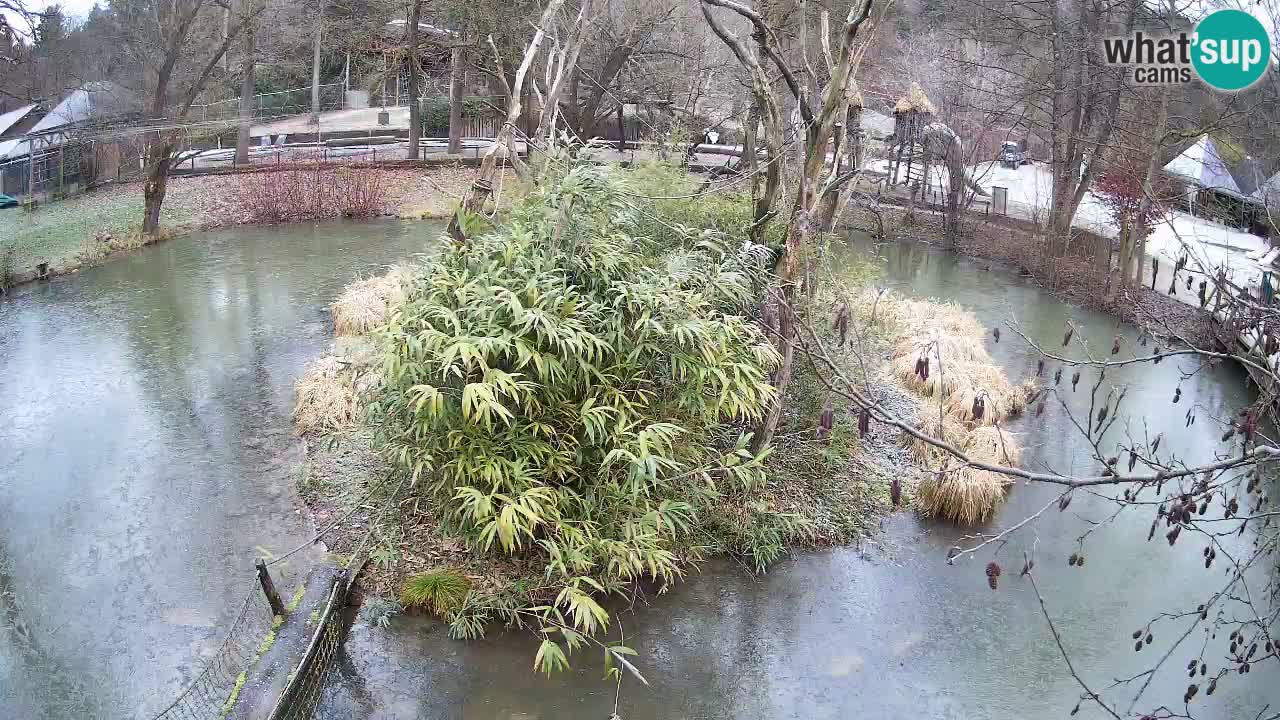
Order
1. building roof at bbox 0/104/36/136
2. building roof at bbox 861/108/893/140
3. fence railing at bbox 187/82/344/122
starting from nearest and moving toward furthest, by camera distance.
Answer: building roof at bbox 861/108/893/140 → building roof at bbox 0/104/36/136 → fence railing at bbox 187/82/344/122

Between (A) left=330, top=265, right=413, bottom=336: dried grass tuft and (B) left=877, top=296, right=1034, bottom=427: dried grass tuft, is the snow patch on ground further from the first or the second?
(A) left=330, top=265, right=413, bottom=336: dried grass tuft

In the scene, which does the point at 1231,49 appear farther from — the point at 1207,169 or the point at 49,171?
the point at 49,171

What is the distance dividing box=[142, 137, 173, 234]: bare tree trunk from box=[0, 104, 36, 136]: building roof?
685 centimetres

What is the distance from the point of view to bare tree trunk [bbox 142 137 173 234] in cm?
1474

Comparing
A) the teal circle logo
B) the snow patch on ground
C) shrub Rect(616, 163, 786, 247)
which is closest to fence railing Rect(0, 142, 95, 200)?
shrub Rect(616, 163, 786, 247)

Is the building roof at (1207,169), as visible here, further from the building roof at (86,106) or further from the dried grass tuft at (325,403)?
the building roof at (86,106)

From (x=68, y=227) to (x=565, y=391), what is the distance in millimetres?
12332

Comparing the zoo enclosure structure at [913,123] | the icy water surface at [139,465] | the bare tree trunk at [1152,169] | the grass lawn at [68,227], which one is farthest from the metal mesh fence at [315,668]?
the zoo enclosure structure at [913,123]

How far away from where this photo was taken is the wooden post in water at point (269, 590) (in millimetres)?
5734

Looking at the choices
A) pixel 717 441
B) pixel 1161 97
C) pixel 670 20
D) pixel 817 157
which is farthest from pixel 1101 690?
pixel 670 20

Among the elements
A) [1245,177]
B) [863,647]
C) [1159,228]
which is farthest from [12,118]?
[1245,177]

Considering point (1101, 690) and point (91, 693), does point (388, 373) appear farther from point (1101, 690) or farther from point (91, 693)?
point (1101, 690)

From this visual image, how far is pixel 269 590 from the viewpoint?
5.86m

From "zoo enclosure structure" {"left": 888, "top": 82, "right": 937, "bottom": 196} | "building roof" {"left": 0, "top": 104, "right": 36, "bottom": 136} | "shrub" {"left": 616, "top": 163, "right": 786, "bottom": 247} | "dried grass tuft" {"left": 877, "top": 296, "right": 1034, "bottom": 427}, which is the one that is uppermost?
"zoo enclosure structure" {"left": 888, "top": 82, "right": 937, "bottom": 196}
